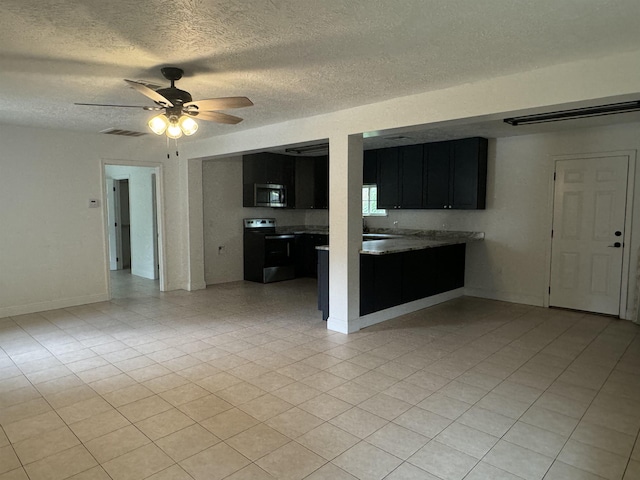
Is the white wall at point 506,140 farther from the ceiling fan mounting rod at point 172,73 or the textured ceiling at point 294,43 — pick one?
the ceiling fan mounting rod at point 172,73

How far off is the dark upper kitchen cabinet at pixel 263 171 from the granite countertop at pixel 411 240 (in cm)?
202

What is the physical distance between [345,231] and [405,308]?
1.52 m

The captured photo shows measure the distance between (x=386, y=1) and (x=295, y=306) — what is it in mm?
4299

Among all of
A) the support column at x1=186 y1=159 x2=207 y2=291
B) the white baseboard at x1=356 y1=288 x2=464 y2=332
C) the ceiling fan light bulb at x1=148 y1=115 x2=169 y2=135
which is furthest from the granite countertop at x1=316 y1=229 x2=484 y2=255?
the support column at x1=186 y1=159 x2=207 y2=291

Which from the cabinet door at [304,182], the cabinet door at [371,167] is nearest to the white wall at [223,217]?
the cabinet door at [304,182]

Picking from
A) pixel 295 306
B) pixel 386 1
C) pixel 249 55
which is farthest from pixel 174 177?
pixel 386 1

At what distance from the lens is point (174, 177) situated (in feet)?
22.1

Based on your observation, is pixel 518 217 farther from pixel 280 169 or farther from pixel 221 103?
pixel 221 103

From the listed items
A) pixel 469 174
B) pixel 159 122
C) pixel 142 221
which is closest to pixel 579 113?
pixel 469 174

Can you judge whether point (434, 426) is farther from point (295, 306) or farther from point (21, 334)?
point (21, 334)

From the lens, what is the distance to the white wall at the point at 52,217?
17.0 ft

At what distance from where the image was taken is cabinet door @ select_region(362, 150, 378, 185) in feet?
23.0

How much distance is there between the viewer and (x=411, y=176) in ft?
21.5

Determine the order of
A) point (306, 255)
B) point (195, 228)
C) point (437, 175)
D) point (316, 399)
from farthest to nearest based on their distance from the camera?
point (306, 255) → point (195, 228) → point (437, 175) → point (316, 399)
